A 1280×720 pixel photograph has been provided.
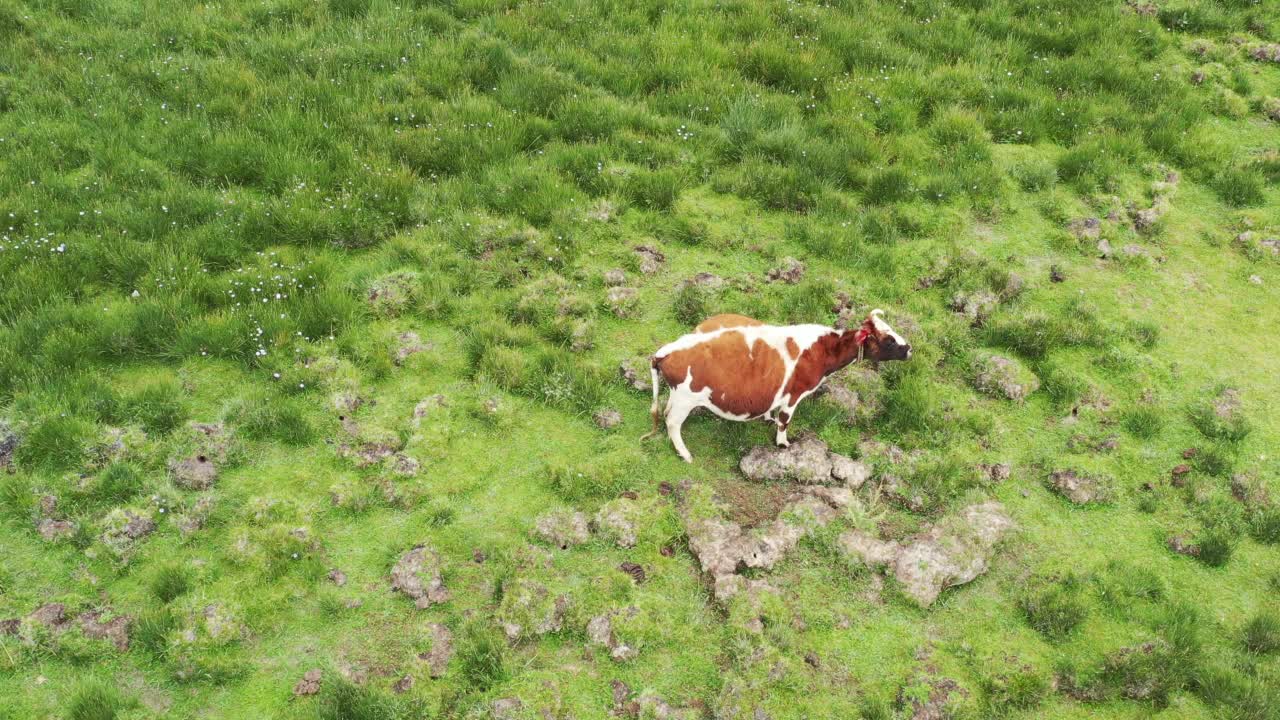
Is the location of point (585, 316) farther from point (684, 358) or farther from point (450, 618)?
point (450, 618)

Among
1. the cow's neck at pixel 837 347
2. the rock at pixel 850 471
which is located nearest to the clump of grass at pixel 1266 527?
the rock at pixel 850 471

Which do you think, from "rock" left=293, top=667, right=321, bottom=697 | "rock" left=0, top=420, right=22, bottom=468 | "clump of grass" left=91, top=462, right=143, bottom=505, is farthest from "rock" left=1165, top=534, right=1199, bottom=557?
"rock" left=0, top=420, right=22, bottom=468

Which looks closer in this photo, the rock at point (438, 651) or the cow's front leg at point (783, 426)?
the rock at point (438, 651)

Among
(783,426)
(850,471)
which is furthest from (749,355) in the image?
(850,471)

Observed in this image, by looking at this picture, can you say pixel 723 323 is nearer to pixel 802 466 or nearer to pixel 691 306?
pixel 691 306

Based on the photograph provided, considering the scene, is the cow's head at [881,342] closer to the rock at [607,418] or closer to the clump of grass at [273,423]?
the rock at [607,418]
